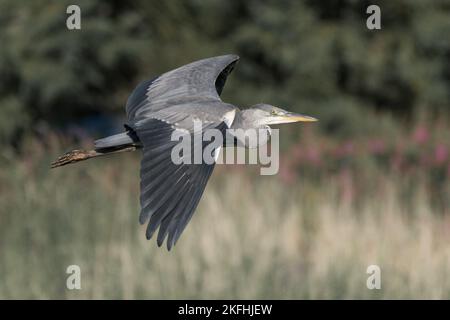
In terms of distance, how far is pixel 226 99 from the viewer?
37.7ft

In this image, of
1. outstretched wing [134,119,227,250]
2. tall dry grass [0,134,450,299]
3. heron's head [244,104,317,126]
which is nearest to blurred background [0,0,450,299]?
tall dry grass [0,134,450,299]

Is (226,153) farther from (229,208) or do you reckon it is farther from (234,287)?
(234,287)

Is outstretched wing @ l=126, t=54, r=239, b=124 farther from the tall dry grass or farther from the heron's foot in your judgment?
the tall dry grass

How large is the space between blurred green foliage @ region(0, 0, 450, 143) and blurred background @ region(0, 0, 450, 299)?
0.02 meters

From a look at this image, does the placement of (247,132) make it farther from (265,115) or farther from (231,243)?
(231,243)

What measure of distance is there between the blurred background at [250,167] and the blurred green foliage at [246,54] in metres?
0.02

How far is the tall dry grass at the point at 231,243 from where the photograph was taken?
21.0 feet

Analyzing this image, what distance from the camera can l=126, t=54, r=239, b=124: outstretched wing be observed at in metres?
4.89

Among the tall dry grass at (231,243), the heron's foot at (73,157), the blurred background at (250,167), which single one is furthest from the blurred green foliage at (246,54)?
the heron's foot at (73,157)

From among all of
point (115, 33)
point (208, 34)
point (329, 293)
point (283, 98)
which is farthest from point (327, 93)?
point (329, 293)

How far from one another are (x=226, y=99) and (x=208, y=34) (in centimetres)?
99

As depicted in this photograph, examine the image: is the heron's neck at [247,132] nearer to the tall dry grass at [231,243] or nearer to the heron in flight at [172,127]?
the heron in flight at [172,127]

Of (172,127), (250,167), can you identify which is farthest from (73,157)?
(250,167)

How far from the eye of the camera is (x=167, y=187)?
3971 millimetres
